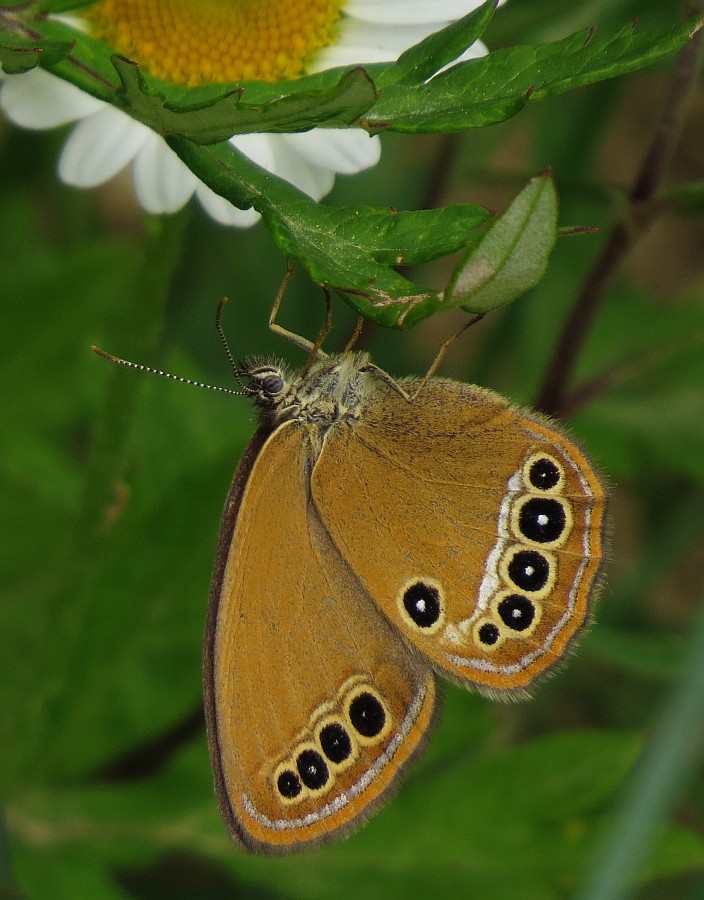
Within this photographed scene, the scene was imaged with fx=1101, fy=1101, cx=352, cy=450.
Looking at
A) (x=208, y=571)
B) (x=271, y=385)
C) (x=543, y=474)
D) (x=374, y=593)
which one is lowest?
(x=208, y=571)

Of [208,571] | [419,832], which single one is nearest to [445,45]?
[208,571]

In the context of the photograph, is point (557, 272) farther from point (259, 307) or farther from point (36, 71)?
point (36, 71)

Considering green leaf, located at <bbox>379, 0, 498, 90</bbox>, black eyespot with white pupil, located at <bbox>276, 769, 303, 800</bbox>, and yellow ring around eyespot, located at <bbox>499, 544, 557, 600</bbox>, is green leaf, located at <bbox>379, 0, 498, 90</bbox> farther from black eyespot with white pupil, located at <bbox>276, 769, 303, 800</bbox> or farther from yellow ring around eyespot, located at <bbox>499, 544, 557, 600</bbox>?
black eyespot with white pupil, located at <bbox>276, 769, 303, 800</bbox>

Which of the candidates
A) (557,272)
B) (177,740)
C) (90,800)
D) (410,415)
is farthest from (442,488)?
(557,272)

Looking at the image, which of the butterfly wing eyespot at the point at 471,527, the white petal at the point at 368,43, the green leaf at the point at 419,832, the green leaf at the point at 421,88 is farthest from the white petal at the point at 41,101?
the green leaf at the point at 419,832

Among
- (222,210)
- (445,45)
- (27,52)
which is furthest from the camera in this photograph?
(222,210)

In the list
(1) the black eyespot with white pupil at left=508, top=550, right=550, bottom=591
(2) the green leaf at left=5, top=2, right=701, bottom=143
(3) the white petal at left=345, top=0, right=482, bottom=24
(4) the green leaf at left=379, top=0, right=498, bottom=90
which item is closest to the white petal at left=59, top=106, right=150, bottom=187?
(2) the green leaf at left=5, top=2, right=701, bottom=143

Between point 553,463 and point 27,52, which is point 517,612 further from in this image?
point 27,52
